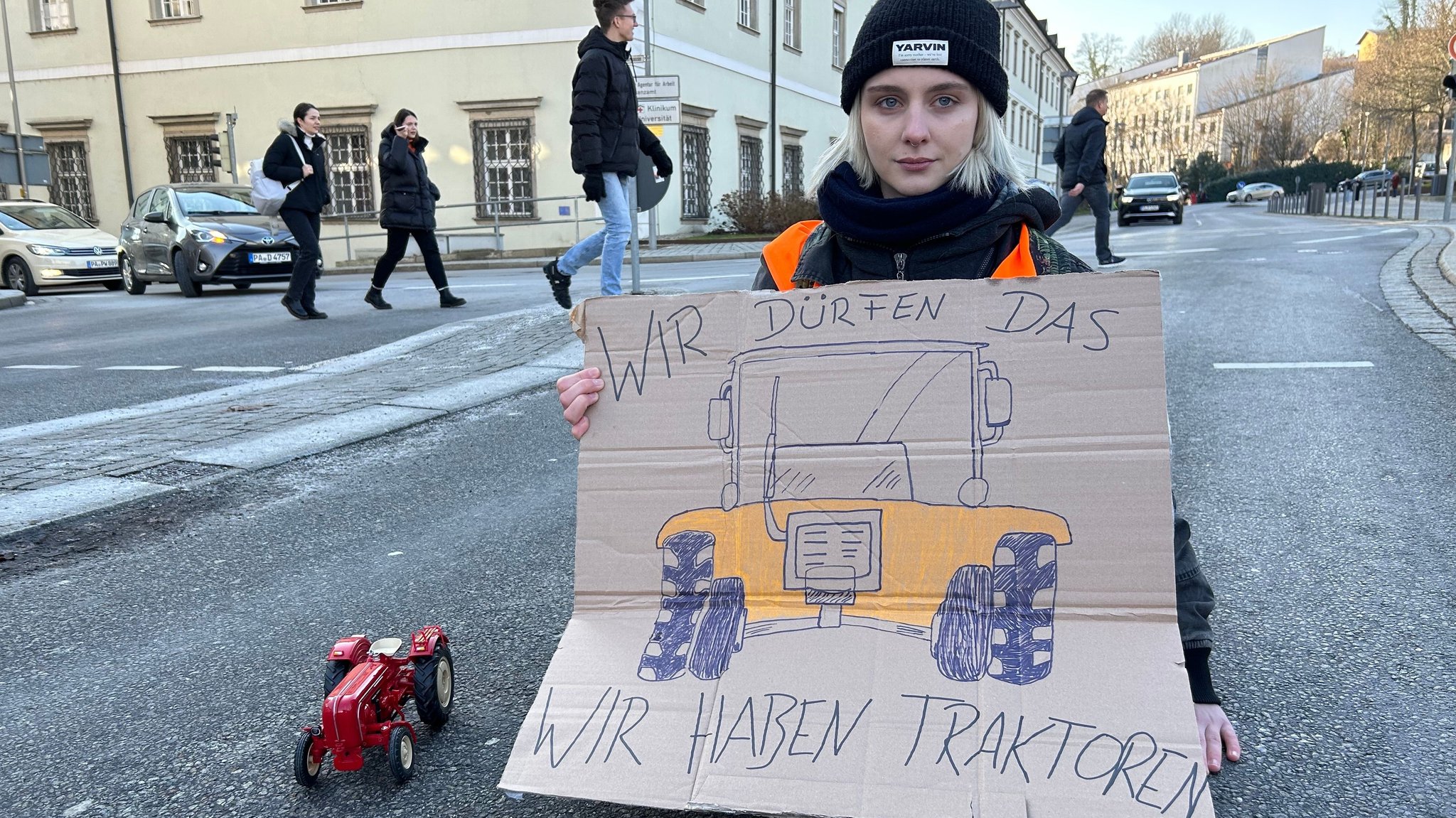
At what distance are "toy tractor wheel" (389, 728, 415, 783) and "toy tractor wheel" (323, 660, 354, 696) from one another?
0.49 ft

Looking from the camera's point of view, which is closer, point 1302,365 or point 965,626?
point 965,626

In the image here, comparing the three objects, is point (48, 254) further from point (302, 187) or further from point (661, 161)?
point (661, 161)

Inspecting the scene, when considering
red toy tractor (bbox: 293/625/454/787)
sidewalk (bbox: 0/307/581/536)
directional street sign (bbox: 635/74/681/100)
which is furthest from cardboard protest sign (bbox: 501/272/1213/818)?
directional street sign (bbox: 635/74/681/100)

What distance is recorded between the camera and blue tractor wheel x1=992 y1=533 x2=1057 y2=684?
1466 millimetres

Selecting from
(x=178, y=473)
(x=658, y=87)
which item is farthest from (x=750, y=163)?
(x=178, y=473)

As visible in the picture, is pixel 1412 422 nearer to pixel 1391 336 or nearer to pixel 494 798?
pixel 1391 336

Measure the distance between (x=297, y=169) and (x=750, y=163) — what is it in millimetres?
17341

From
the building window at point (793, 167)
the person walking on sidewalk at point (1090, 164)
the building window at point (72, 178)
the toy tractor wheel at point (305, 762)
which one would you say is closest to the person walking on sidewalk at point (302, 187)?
A: the person walking on sidewalk at point (1090, 164)

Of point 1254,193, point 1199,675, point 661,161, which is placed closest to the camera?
point 1199,675

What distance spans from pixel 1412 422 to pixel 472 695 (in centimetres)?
406

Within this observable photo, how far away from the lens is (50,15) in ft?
78.9

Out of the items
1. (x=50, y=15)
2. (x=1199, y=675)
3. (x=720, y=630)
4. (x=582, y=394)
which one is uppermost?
(x=50, y=15)

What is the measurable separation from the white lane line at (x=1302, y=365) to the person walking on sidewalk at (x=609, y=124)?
12.5ft

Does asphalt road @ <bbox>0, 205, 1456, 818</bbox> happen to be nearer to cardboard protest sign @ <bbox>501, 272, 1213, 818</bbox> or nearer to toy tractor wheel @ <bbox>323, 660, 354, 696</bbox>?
toy tractor wheel @ <bbox>323, 660, 354, 696</bbox>
